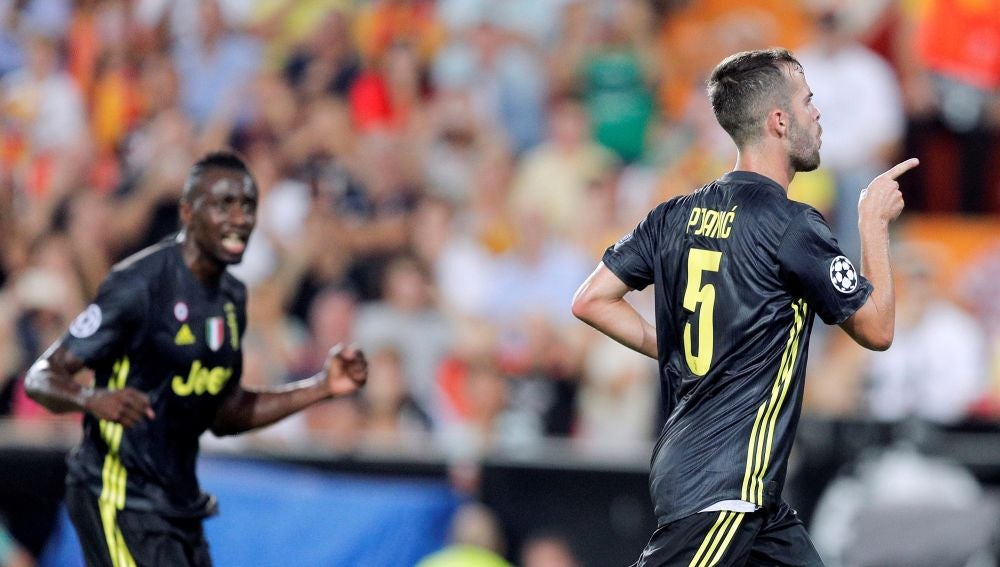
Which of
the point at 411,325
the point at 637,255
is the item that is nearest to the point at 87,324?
the point at 637,255

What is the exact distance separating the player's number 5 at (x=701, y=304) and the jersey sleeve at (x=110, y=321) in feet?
7.06

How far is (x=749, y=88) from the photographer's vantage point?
4.66 m

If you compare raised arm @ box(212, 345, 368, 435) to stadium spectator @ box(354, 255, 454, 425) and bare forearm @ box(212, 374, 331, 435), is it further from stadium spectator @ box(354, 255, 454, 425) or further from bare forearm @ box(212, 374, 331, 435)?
stadium spectator @ box(354, 255, 454, 425)

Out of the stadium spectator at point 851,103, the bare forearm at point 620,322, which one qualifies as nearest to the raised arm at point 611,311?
the bare forearm at point 620,322

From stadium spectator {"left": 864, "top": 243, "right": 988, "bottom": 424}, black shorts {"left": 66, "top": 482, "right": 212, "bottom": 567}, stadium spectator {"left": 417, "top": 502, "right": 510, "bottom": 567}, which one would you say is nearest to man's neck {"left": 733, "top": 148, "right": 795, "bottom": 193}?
black shorts {"left": 66, "top": 482, "right": 212, "bottom": 567}

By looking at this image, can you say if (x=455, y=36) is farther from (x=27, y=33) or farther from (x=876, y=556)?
(x=876, y=556)

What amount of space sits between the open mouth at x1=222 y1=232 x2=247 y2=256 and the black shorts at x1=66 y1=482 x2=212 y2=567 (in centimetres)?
103

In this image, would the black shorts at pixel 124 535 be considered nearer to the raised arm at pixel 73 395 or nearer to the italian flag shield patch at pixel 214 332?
the raised arm at pixel 73 395

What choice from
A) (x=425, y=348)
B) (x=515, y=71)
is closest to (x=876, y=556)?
(x=425, y=348)

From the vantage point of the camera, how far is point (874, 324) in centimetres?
445

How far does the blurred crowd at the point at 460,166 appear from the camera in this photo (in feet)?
32.8

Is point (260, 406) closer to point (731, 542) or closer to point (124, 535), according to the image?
point (124, 535)

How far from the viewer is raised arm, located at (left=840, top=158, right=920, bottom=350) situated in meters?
4.45

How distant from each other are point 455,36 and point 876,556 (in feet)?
20.9
